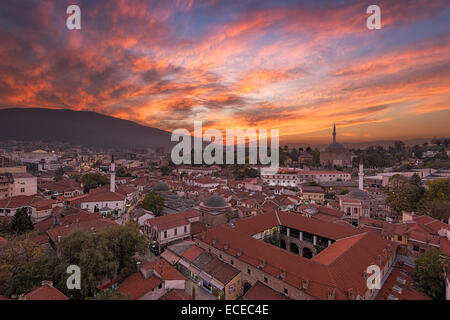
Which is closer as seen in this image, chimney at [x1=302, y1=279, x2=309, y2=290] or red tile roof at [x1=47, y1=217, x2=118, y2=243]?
chimney at [x1=302, y1=279, x2=309, y2=290]

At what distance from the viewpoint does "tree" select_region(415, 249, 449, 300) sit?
621 inches

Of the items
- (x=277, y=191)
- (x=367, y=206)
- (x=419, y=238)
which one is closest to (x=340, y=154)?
(x=277, y=191)

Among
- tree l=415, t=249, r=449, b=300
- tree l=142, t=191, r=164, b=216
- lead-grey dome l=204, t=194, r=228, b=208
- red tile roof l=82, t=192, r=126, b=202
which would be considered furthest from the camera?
red tile roof l=82, t=192, r=126, b=202

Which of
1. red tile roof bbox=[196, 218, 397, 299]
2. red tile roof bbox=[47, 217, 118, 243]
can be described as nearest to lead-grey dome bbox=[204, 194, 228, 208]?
red tile roof bbox=[196, 218, 397, 299]

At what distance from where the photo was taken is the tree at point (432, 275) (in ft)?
51.8

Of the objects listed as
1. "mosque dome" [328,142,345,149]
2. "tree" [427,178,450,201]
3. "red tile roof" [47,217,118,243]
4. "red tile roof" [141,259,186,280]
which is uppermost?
"mosque dome" [328,142,345,149]

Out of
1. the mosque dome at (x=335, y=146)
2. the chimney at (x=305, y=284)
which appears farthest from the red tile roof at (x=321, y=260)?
the mosque dome at (x=335, y=146)

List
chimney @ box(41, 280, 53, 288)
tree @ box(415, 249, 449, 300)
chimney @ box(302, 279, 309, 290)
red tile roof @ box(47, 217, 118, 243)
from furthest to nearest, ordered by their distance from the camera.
→ red tile roof @ box(47, 217, 118, 243), tree @ box(415, 249, 449, 300), chimney @ box(41, 280, 53, 288), chimney @ box(302, 279, 309, 290)

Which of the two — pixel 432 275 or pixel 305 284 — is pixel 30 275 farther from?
pixel 432 275

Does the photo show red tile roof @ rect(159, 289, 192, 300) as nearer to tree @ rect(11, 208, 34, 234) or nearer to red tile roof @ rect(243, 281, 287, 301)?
red tile roof @ rect(243, 281, 287, 301)

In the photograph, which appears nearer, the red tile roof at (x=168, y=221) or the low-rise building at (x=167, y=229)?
the low-rise building at (x=167, y=229)

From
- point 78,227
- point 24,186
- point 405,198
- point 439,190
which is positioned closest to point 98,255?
point 78,227

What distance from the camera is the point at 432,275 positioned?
16.1 metres

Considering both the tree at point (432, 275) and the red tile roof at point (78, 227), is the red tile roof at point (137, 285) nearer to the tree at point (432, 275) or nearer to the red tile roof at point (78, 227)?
the red tile roof at point (78, 227)
